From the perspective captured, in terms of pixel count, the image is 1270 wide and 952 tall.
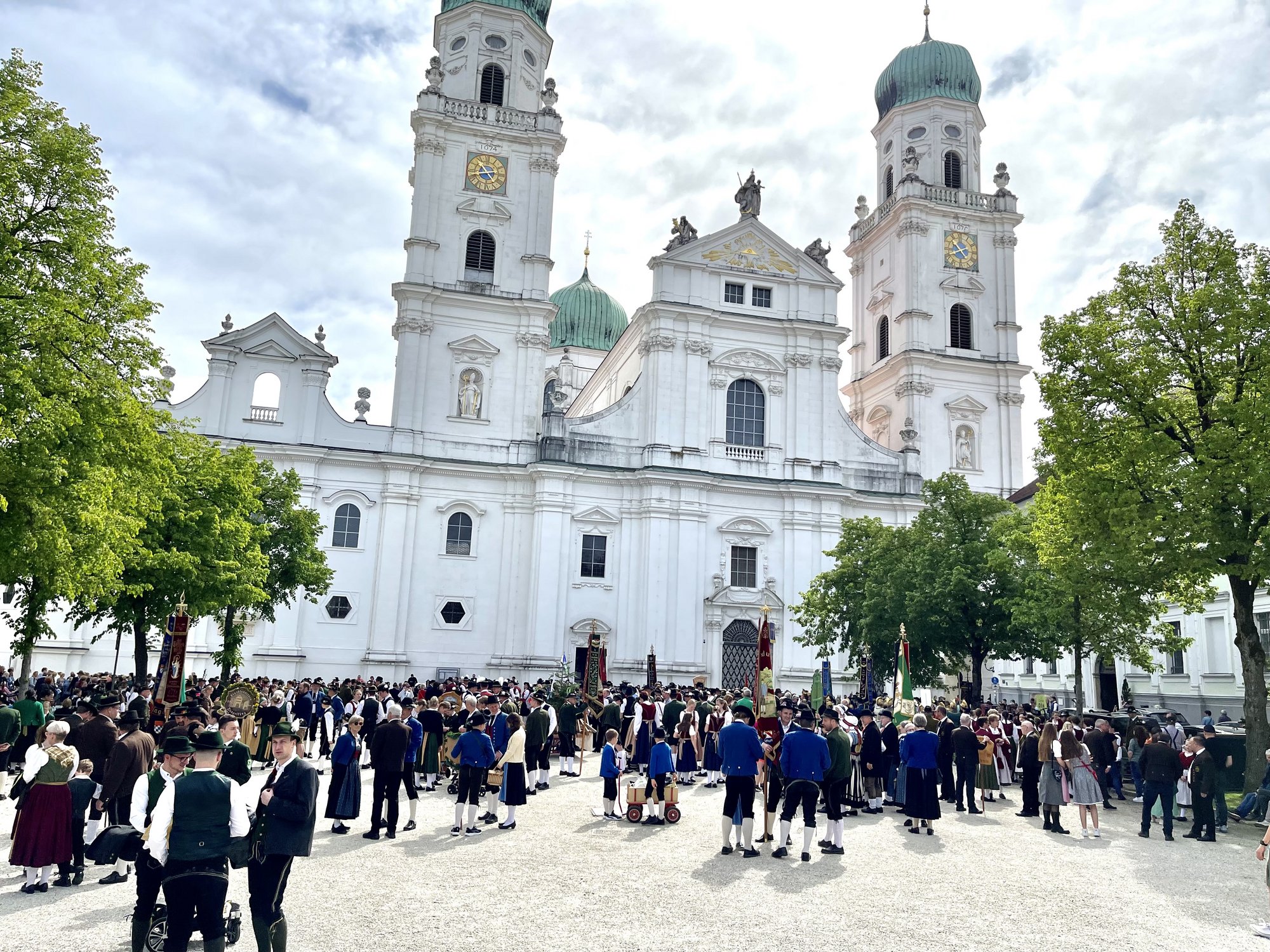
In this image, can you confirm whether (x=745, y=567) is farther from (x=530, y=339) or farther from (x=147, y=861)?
(x=147, y=861)

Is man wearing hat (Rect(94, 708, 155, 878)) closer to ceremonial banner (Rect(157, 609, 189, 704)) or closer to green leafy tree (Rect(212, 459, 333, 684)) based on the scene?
ceremonial banner (Rect(157, 609, 189, 704))

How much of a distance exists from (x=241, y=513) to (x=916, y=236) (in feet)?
115

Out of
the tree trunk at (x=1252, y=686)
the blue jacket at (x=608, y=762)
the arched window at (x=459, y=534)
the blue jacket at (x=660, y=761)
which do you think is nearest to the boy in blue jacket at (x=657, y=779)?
the blue jacket at (x=660, y=761)

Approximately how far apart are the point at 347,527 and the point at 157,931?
31.8m

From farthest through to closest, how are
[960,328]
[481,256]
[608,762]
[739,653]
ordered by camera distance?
1. [960,328]
2. [481,256]
3. [739,653]
4. [608,762]

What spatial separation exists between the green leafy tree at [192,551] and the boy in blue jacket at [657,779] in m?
12.7

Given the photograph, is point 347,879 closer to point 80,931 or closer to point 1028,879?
point 80,931

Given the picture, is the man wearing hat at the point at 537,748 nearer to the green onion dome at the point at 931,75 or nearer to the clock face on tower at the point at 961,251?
the clock face on tower at the point at 961,251

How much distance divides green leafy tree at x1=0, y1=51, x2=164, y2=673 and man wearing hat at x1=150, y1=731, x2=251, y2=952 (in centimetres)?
927

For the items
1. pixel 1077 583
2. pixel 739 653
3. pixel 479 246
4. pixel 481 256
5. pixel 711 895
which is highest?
pixel 479 246

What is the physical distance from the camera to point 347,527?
3806 cm

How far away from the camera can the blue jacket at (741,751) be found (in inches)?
483

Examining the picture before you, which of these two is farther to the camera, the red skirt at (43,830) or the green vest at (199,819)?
the red skirt at (43,830)

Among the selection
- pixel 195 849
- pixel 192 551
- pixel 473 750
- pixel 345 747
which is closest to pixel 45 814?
pixel 195 849
